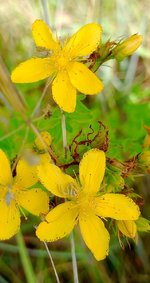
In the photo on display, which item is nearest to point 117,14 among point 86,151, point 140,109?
point 140,109

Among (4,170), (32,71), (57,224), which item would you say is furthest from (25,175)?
(32,71)

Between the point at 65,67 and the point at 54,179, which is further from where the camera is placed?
the point at 65,67

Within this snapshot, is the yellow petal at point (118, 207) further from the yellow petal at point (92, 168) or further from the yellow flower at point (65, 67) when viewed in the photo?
the yellow flower at point (65, 67)

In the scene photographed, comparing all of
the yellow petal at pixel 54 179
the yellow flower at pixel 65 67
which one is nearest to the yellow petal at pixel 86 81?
the yellow flower at pixel 65 67

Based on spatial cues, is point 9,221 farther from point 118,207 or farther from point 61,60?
point 61,60

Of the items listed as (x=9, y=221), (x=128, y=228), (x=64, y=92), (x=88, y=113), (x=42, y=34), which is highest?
(x=42, y=34)

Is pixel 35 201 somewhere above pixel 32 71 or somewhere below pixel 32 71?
below

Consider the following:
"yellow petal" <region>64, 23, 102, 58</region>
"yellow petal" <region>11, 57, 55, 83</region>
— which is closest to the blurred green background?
"yellow petal" <region>11, 57, 55, 83</region>
